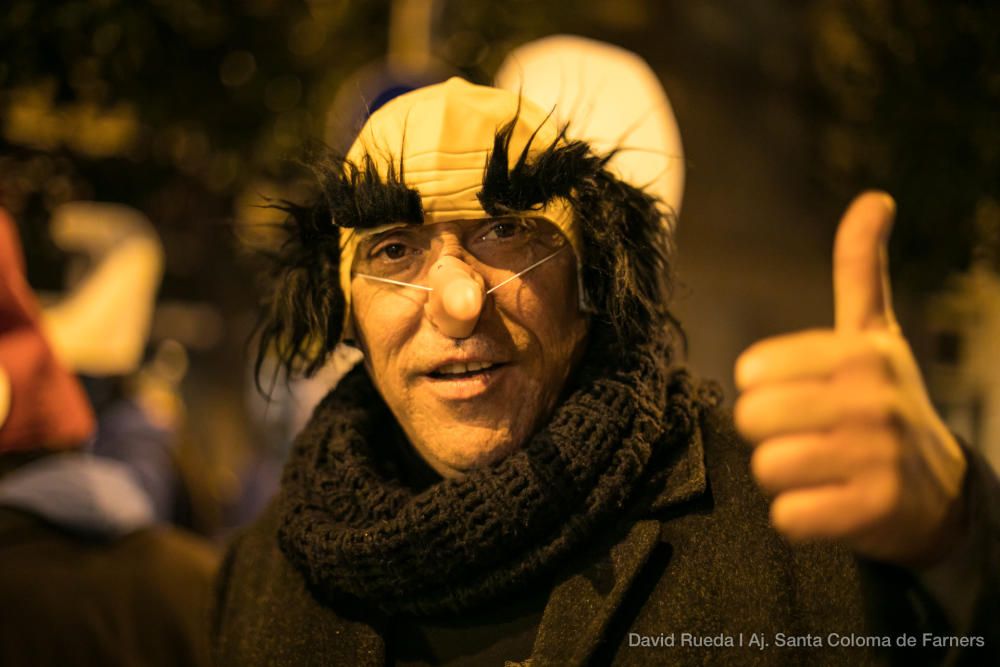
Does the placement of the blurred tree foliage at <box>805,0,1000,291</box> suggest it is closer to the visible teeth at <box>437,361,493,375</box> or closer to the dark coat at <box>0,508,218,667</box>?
the visible teeth at <box>437,361,493,375</box>

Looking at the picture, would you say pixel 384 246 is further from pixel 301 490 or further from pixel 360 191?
pixel 301 490

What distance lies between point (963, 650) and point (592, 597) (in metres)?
0.60

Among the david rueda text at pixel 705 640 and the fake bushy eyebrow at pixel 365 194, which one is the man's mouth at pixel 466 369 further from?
the david rueda text at pixel 705 640

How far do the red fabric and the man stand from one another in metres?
0.76

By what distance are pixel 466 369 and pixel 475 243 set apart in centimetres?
23

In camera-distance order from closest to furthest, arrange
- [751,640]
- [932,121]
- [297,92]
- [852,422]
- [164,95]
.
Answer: [852,422], [751,640], [932,121], [164,95], [297,92]

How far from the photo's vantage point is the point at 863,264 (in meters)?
Answer: 1.08

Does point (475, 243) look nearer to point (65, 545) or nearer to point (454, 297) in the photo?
point (454, 297)

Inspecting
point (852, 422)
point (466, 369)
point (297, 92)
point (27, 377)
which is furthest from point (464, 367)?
point (297, 92)

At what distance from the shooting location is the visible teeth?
1647 mm

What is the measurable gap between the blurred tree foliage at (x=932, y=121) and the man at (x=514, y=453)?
0.95m

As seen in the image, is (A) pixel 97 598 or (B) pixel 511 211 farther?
(A) pixel 97 598

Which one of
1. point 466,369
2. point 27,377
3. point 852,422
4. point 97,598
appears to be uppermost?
point 852,422

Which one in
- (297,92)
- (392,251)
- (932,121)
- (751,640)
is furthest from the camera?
(297,92)
